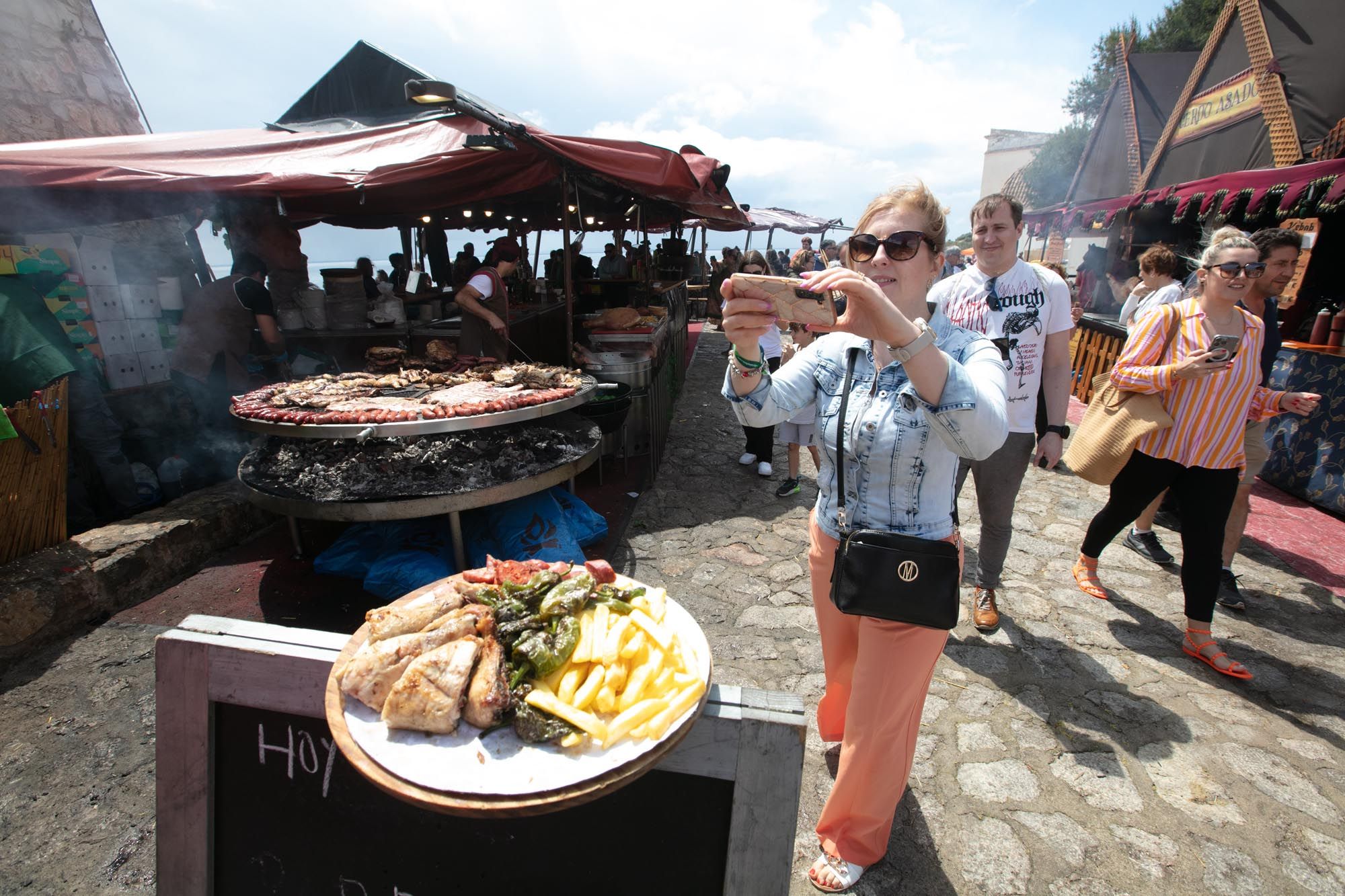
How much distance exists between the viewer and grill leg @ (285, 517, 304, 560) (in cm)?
452

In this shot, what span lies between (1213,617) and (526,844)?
494 cm

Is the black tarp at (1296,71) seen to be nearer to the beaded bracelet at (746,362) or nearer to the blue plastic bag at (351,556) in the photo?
the beaded bracelet at (746,362)

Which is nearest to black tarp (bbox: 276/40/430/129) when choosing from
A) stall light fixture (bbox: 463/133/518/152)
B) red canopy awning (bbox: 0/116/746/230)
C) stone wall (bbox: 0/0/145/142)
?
stone wall (bbox: 0/0/145/142)

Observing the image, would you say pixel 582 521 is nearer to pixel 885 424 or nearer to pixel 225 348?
pixel 885 424

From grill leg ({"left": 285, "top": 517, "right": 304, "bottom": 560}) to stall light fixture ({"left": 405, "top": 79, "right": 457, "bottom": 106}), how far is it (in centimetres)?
320

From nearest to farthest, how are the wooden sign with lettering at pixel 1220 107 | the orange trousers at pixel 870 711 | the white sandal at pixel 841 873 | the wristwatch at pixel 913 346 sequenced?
the wristwatch at pixel 913 346 < the orange trousers at pixel 870 711 < the white sandal at pixel 841 873 < the wooden sign with lettering at pixel 1220 107

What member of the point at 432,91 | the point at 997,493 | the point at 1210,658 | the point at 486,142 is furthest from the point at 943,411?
the point at 486,142

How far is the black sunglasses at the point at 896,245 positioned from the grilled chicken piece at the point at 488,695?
1678mm

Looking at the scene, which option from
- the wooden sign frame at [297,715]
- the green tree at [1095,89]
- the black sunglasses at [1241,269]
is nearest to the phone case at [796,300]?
the wooden sign frame at [297,715]

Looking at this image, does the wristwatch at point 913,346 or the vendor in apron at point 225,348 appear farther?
the vendor in apron at point 225,348

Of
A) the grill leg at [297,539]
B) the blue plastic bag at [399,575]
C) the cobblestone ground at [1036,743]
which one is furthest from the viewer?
the grill leg at [297,539]

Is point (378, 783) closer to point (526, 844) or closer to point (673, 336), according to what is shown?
point (526, 844)

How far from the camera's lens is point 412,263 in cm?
1497

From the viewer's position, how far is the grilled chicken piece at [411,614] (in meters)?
1.51
